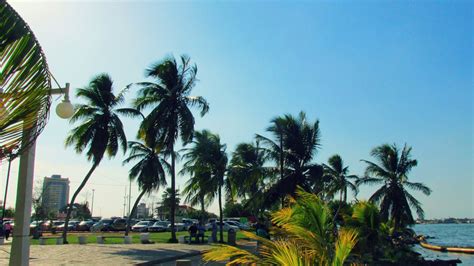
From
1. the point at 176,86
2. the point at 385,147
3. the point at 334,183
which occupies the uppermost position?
the point at 176,86

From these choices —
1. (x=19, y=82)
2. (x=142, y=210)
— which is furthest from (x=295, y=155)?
(x=142, y=210)

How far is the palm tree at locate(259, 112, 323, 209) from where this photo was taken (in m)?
28.6

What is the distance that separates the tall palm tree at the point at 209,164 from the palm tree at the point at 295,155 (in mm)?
5664

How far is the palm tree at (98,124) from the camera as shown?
29.3 meters

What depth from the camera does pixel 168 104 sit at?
2878 cm

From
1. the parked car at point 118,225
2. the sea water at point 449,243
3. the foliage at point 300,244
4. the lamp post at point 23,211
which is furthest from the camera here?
the parked car at point 118,225

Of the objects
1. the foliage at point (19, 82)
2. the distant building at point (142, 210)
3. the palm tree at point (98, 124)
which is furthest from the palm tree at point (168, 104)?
the distant building at point (142, 210)

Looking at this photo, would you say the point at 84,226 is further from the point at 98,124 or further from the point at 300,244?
the point at 300,244

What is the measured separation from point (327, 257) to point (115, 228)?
174 ft

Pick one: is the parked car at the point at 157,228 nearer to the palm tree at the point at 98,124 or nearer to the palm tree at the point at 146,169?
the palm tree at the point at 146,169

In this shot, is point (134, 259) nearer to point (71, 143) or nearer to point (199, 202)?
point (71, 143)

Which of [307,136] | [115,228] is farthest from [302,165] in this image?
[115,228]

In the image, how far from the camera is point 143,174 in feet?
117

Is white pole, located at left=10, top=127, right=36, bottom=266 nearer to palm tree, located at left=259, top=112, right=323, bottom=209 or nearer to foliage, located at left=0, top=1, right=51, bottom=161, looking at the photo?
foliage, located at left=0, top=1, right=51, bottom=161
